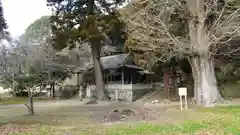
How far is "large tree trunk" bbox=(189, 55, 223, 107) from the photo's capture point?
23.8 meters

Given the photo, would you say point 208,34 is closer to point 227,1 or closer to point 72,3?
point 227,1

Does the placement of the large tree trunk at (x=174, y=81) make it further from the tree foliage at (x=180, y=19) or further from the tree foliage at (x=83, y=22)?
the tree foliage at (x=180, y=19)

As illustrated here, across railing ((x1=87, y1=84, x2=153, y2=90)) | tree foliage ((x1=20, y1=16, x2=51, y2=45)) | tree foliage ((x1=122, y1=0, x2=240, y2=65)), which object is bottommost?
railing ((x1=87, y1=84, x2=153, y2=90))

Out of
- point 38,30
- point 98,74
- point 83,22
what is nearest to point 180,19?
point 83,22

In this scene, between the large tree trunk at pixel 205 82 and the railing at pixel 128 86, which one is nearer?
the large tree trunk at pixel 205 82

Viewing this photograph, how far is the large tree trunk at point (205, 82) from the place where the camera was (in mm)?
23766

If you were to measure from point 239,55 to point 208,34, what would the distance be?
314 inches

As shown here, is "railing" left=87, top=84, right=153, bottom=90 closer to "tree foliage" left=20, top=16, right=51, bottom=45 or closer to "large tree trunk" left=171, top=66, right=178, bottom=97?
"large tree trunk" left=171, top=66, right=178, bottom=97

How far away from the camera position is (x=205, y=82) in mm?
23938

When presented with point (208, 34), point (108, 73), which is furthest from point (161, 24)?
point (108, 73)

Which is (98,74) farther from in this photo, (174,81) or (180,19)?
(180,19)

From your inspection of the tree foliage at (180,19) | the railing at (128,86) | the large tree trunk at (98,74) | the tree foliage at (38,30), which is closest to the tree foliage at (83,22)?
the large tree trunk at (98,74)

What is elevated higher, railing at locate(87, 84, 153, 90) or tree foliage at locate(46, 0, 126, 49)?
tree foliage at locate(46, 0, 126, 49)

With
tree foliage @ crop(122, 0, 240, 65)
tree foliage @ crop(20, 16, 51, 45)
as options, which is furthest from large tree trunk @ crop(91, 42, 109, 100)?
Result: tree foliage @ crop(20, 16, 51, 45)
